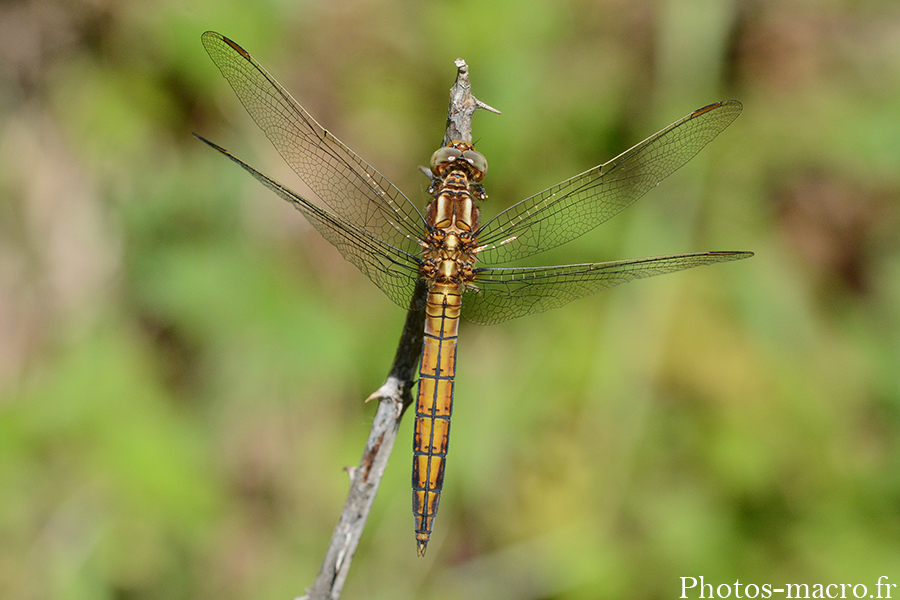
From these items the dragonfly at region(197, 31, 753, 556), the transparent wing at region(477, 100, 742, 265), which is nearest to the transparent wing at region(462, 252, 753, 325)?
the dragonfly at region(197, 31, 753, 556)

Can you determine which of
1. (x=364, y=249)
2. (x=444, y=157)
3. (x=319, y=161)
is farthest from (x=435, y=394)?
(x=319, y=161)

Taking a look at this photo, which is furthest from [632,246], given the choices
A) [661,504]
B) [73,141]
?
[73,141]

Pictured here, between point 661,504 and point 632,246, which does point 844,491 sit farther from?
point 632,246

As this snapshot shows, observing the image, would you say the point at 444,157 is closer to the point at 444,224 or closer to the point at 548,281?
the point at 444,224

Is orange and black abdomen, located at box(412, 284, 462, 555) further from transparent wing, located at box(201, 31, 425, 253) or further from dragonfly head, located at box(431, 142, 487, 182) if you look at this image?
dragonfly head, located at box(431, 142, 487, 182)

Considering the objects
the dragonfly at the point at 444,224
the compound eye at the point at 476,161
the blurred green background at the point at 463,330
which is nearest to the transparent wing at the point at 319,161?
the dragonfly at the point at 444,224

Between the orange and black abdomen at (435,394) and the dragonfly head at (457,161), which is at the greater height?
the dragonfly head at (457,161)

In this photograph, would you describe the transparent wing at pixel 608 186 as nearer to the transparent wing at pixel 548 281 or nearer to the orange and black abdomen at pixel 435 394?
the transparent wing at pixel 548 281

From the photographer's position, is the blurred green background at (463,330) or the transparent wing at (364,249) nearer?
the transparent wing at (364,249)
